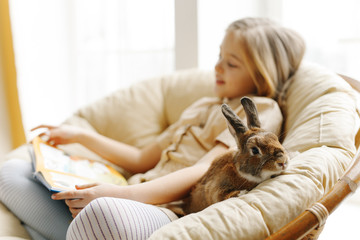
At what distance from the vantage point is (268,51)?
1111 millimetres

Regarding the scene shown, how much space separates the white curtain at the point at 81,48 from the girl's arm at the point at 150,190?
1362 millimetres

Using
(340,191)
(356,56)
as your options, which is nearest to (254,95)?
(340,191)

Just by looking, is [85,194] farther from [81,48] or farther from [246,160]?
[81,48]

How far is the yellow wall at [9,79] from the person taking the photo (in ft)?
7.34

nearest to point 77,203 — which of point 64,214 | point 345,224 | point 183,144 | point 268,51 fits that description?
point 64,214

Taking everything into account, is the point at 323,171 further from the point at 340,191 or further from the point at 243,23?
the point at 243,23

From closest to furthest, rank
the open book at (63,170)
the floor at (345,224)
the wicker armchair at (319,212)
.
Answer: the wicker armchair at (319,212)
the open book at (63,170)
the floor at (345,224)

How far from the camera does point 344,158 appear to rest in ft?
2.70

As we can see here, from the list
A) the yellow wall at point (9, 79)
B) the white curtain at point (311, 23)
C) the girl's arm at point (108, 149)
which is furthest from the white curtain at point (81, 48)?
the girl's arm at point (108, 149)

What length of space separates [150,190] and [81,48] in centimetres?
185

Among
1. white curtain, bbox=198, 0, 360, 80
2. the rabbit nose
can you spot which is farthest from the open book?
white curtain, bbox=198, 0, 360, 80

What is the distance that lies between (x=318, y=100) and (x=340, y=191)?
1.29ft

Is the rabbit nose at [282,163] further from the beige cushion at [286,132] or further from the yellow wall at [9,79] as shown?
the yellow wall at [9,79]

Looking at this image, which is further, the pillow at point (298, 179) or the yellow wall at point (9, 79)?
the yellow wall at point (9, 79)
